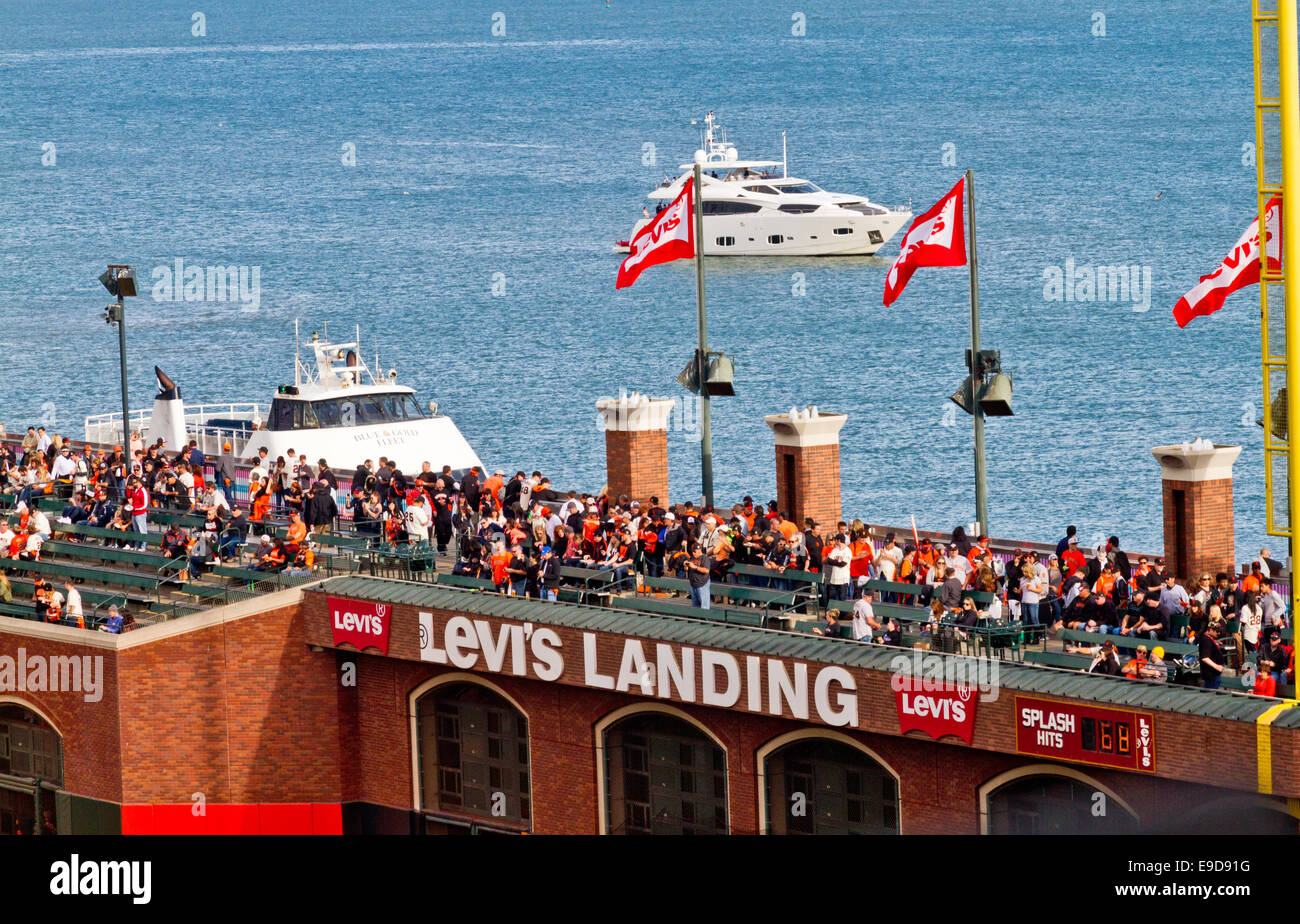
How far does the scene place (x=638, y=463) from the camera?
36.0 m

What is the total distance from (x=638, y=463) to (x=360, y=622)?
239 inches

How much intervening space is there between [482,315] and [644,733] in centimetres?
8932

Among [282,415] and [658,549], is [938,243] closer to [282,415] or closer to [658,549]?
[658,549]

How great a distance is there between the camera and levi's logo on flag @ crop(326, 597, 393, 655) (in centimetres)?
3169

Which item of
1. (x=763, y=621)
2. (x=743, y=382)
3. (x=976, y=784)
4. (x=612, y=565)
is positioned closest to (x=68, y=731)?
(x=612, y=565)

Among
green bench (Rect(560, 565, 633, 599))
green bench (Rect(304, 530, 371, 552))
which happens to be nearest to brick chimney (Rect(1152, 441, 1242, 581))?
green bench (Rect(560, 565, 633, 599))

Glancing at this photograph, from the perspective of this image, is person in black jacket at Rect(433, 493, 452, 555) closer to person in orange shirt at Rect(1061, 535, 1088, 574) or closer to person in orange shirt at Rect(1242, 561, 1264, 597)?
person in orange shirt at Rect(1061, 535, 1088, 574)

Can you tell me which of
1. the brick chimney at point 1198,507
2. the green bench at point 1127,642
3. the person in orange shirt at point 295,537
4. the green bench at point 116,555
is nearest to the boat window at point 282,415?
the green bench at point 116,555

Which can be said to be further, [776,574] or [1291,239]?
[776,574]

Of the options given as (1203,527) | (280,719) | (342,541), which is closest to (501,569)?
(342,541)

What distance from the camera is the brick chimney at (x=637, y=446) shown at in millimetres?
35531

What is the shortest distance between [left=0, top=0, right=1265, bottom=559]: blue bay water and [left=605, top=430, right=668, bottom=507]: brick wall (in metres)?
37.4

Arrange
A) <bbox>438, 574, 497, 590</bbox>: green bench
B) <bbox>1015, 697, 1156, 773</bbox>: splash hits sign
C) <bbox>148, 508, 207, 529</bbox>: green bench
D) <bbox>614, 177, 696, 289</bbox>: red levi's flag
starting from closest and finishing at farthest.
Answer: <bbox>1015, 697, 1156, 773</bbox>: splash hits sign → <bbox>438, 574, 497, 590</bbox>: green bench → <bbox>614, 177, 696, 289</bbox>: red levi's flag → <bbox>148, 508, 207, 529</bbox>: green bench

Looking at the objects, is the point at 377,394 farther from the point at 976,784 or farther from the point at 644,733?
A: the point at 976,784
